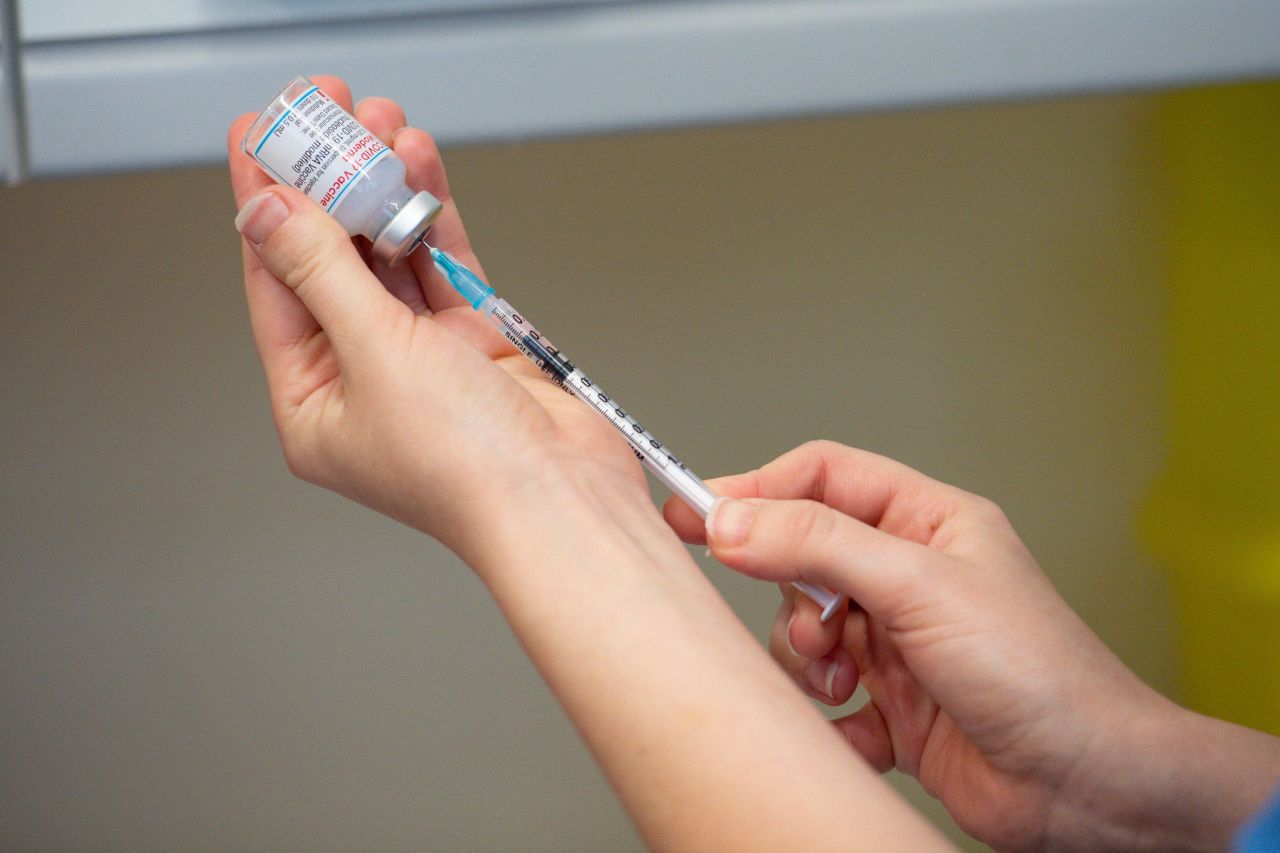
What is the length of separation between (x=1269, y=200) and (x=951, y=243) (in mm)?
259

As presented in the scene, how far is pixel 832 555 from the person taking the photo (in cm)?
56

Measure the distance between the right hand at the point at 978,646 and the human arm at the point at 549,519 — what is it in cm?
7

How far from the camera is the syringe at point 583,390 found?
616 millimetres

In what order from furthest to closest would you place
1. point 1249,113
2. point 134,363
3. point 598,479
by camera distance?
1. point 134,363
2. point 1249,113
3. point 598,479

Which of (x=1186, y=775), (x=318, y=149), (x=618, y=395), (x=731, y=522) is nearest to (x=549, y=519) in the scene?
(x=731, y=522)

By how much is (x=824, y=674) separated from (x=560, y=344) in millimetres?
497

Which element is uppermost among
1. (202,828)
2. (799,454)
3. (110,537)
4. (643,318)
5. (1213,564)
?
(110,537)

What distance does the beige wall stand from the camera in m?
1.02

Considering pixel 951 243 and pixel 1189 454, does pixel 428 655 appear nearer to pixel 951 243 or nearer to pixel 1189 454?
pixel 951 243

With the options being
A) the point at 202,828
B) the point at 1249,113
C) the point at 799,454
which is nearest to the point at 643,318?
the point at 799,454

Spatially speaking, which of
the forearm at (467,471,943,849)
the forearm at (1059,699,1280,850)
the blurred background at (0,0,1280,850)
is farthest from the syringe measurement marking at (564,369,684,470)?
the blurred background at (0,0,1280,850)

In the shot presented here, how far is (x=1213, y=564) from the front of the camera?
105 centimetres

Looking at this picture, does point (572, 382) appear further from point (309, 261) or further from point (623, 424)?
point (309, 261)

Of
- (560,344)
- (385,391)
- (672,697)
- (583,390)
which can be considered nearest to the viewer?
(672,697)
